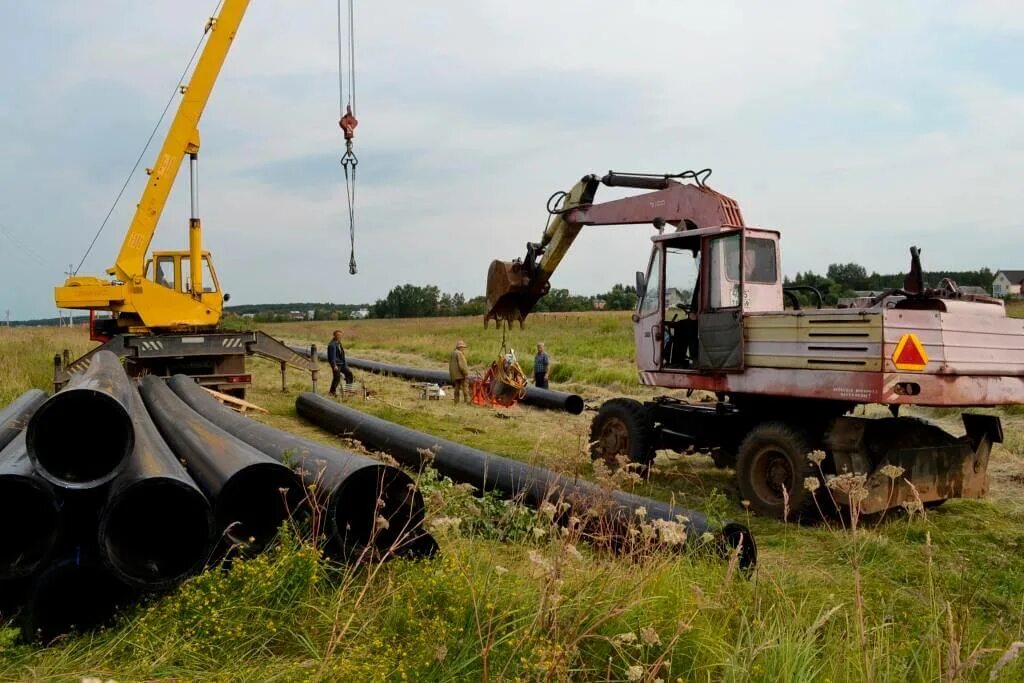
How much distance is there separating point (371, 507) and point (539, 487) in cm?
194

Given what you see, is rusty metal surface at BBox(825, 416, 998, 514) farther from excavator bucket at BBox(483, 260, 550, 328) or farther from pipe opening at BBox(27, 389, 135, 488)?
pipe opening at BBox(27, 389, 135, 488)

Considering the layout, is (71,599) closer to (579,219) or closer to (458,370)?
(579,219)

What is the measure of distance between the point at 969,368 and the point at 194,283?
1299cm

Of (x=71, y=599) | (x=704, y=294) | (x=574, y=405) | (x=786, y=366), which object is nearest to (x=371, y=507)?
(x=71, y=599)

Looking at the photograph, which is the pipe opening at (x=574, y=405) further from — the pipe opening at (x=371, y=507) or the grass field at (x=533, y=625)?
the pipe opening at (x=371, y=507)

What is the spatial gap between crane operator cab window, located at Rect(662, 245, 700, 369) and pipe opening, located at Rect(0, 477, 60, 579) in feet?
22.0

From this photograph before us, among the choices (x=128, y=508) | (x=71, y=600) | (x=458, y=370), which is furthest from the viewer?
(x=458, y=370)

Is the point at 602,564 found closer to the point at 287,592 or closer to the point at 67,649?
the point at 287,592

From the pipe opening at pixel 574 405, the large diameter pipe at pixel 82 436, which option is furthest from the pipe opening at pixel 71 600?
the pipe opening at pixel 574 405

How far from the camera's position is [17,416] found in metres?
7.51

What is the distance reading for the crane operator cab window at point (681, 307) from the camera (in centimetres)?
920

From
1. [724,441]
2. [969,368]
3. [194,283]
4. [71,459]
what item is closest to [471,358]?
[194,283]

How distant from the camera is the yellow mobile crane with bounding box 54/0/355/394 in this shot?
14.0 meters

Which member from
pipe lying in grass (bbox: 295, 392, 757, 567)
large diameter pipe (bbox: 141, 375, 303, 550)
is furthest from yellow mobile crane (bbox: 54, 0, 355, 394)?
large diameter pipe (bbox: 141, 375, 303, 550)
